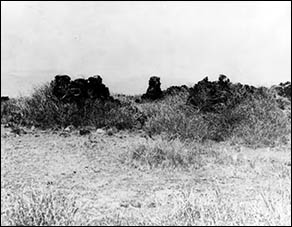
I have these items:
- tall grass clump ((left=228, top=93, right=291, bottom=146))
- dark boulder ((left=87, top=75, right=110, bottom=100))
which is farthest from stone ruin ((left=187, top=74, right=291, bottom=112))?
dark boulder ((left=87, top=75, right=110, bottom=100))

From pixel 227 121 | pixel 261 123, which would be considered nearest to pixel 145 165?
pixel 227 121

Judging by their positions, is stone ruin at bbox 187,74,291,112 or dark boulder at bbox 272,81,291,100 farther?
dark boulder at bbox 272,81,291,100

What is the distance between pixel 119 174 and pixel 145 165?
1.93ft

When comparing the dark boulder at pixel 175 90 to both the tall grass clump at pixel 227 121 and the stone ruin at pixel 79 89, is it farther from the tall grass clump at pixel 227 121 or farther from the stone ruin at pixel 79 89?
the stone ruin at pixel 79 89

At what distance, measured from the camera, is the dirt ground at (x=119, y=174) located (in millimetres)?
6109

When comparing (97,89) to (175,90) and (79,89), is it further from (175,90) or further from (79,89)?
(175,90)

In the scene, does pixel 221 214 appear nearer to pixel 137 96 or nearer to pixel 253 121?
pixel 253 121

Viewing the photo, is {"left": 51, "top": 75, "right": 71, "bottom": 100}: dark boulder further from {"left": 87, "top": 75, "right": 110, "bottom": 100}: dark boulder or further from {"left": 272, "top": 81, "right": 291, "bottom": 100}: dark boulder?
{"left": 272, "top": 81, "right": 291, "bottom": 100}: dark boulder

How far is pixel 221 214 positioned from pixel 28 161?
3956 millimetres

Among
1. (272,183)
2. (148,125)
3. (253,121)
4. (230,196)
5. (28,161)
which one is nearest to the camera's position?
(230,196)

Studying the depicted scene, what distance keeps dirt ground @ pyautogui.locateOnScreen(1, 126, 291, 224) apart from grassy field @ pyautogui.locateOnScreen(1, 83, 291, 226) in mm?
16

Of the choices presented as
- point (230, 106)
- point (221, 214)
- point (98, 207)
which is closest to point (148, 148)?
point (98, 207)

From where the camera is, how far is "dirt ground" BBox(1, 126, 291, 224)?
6109 mm

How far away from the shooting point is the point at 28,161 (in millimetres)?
7922
